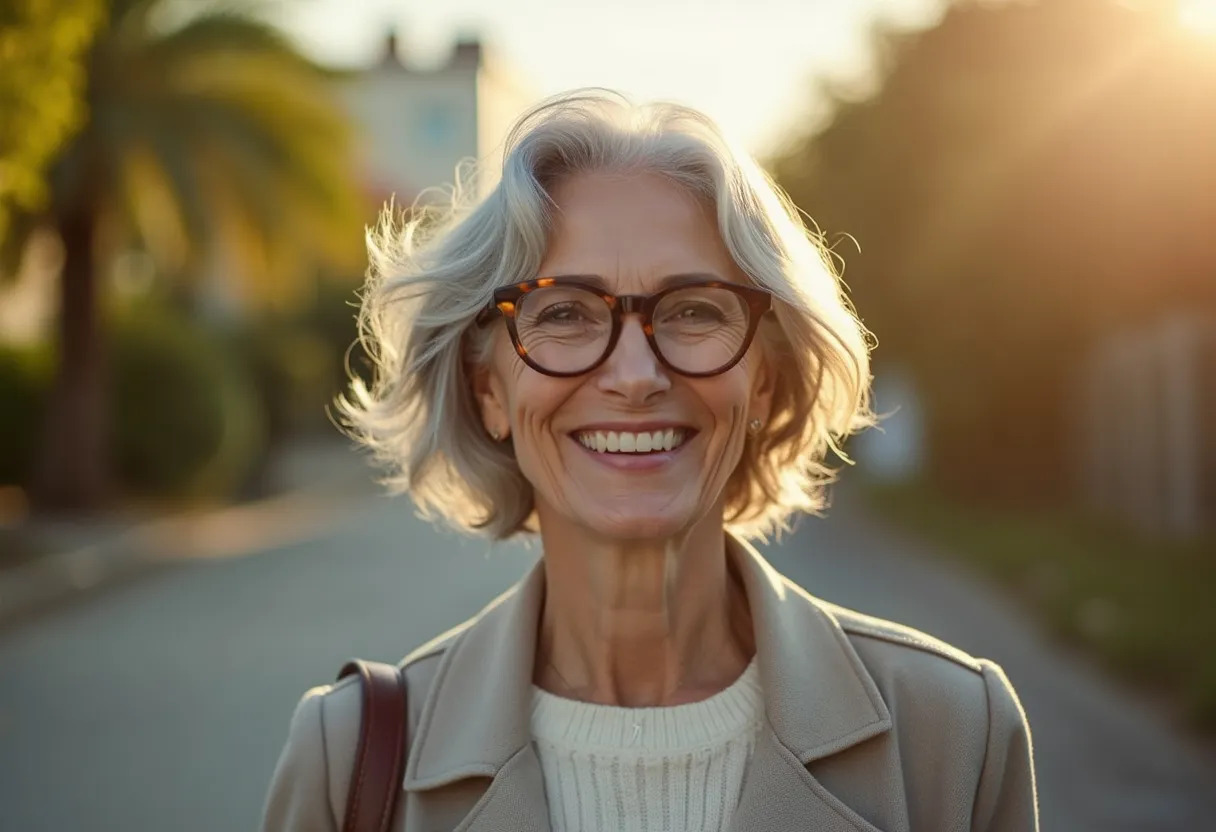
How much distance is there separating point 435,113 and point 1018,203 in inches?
295

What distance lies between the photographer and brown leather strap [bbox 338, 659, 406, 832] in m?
2.34

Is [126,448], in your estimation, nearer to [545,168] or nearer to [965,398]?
[965,398]

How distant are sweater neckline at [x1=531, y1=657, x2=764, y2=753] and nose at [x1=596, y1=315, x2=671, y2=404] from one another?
494 millimetres

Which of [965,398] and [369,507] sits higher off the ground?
[965,398]

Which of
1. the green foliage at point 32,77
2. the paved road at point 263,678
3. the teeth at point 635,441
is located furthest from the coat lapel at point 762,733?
the green foliage at point 32,77

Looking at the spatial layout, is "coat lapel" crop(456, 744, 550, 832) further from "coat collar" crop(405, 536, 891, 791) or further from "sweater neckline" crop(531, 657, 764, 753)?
"sweater neckline" crop(531, 657, 764, 753)

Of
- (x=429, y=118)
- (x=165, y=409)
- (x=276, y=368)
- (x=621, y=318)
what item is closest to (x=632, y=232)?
(x=621, y=318)

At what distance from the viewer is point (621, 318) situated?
7.83 ft

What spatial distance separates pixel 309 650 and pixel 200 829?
13.2 feet

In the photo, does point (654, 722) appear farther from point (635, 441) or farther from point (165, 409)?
point (165, 409)

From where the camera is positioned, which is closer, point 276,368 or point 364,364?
point 364,364

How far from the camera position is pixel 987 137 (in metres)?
17.1

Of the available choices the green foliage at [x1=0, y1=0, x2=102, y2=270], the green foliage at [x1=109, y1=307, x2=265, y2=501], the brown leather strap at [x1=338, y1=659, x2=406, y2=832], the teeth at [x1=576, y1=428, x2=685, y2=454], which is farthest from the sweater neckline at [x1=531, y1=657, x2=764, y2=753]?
the green foliage at [x1=109, y1=307, x2=265, y2=501]

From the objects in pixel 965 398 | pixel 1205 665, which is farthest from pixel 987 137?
pixel 1205 665
